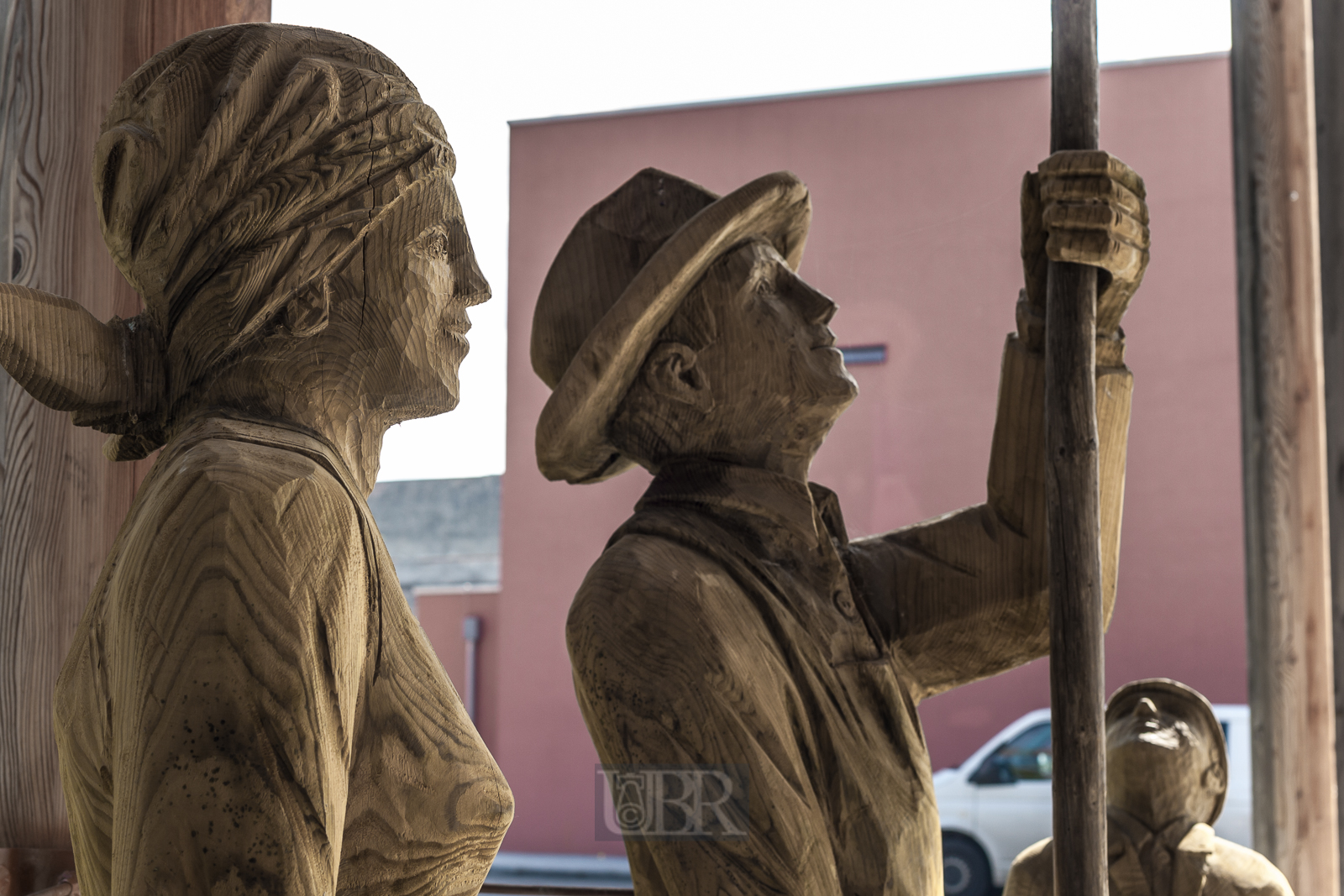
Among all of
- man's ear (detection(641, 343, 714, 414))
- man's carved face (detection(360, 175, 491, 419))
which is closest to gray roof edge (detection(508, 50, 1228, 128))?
man's ear (detection(641, 343, 714, 414))

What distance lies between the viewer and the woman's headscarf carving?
1.25 m

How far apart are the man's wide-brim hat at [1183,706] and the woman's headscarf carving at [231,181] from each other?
1599 millimetres

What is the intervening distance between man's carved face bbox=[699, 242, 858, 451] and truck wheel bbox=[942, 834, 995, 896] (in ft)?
8.22

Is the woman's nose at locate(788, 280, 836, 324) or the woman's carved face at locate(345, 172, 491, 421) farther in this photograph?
the woman's nose at locate(788, 280, 836, 324)

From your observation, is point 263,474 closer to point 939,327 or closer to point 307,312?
point 307,312

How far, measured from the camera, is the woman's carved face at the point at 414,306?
1.37 meters

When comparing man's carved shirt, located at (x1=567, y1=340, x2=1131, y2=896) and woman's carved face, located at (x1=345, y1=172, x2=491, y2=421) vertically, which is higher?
woman's carved face, located at (x1=345, y1=172, x2=491, y2=421)

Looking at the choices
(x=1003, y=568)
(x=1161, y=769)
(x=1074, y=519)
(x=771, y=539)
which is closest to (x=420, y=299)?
(x=771, y=539)

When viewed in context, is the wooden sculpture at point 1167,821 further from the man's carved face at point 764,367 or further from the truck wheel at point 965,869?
the truck wheel at point 965,869

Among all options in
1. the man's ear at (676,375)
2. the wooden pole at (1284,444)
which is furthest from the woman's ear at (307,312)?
the wooden pole at (1284,444)

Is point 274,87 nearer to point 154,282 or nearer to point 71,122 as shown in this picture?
point 154,282

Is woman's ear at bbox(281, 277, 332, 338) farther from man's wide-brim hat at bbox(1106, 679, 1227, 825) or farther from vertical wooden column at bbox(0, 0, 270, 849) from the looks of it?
man's wide-brim hat at bbox(1106, 679, 1227, 825)

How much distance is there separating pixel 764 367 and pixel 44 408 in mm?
1130

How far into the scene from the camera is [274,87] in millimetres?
1292
